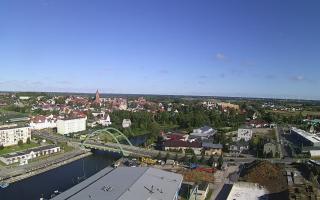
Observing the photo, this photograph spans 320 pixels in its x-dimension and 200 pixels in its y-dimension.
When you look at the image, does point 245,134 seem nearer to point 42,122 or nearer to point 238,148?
point 238,148

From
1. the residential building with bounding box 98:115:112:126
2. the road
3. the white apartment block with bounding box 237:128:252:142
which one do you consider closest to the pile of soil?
the road

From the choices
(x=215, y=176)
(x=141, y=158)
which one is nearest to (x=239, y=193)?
(x=215, y=176)

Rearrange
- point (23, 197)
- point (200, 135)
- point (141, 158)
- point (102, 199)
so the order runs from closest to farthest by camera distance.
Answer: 1. point (102, 199)
2. point (23, 197)
3. point (141, 158)
4. point (200, 135)

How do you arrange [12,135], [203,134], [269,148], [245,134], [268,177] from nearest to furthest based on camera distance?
[268,177] → [269,148] → [12,135] → [245,134] → [203,134]

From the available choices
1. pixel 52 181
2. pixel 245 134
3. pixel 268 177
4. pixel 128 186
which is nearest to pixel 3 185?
pixel 52 181

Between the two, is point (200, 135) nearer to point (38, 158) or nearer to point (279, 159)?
point (279, 159)
